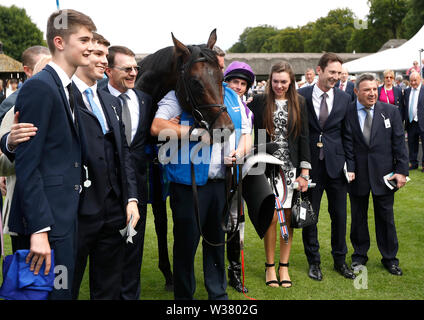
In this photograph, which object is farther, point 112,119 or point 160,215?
point 160,215

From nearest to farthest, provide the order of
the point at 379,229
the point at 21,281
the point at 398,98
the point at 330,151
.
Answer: the point at 21,281, the point at 330,151, the point at 379,229, the point at 398,98

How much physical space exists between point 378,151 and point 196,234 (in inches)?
98.6

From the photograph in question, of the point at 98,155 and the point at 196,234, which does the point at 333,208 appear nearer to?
the point at 196,234

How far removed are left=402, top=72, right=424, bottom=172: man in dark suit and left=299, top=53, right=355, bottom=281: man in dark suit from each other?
255 inches

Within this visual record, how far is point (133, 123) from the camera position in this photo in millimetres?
3510

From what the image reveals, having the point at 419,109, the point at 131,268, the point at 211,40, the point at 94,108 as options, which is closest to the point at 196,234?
the point at 131,268

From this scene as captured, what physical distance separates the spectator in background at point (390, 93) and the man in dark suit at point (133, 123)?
881cm

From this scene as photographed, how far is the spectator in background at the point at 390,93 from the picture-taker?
10.8 meters

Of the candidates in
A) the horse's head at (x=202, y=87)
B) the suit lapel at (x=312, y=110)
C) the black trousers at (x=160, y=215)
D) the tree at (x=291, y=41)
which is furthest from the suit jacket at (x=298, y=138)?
the tree at (x=291, y=41)

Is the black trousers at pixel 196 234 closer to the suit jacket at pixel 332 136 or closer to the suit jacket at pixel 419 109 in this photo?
the suit jacket at pixel 332 136

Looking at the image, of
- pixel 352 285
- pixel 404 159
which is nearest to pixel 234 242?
pixel 352 285

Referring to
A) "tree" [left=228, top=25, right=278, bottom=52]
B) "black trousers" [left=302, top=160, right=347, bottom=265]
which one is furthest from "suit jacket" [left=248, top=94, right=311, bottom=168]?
A: "tree" [left=228, top=25, right=278, bottom=52]

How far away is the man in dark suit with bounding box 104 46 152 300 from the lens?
350cm
